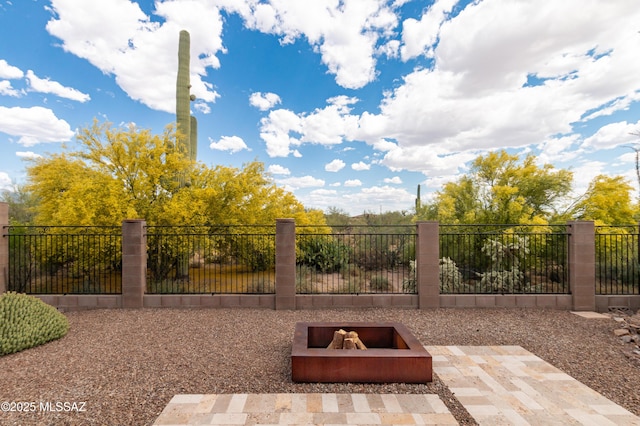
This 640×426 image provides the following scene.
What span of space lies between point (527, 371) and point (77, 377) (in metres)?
5.98

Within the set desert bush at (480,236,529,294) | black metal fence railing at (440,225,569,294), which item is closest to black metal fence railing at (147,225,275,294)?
black metal fence railing at (440,225,569,294)

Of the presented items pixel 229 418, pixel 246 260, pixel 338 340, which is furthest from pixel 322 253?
pixel 229 418

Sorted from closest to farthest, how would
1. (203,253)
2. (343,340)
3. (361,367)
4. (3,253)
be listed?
1. (361,367)
2. (343,340)
3. (3,253)
4. (203,253)

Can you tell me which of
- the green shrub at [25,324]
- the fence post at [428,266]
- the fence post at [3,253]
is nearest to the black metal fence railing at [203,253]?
the green shrub at [25,324]

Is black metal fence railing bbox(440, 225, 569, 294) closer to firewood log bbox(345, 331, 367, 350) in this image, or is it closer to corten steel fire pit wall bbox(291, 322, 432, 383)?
firewood log bbox(345, 331, 367, 350)

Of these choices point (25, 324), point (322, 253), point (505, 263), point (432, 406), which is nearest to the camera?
A: point (432, 406)

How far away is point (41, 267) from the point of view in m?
9.59

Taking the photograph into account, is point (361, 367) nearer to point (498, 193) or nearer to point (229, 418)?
point (229, 418)

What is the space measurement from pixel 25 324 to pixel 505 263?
12.4m

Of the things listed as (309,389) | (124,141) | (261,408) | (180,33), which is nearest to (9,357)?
(261,408)

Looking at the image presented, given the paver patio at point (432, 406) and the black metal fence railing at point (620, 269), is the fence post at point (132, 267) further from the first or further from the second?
the black metal fence railing at point (620, 269)

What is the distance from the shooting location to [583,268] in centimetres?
717

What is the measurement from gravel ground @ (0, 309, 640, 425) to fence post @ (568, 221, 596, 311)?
81cm

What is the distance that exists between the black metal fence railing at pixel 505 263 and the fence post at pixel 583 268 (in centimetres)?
32
